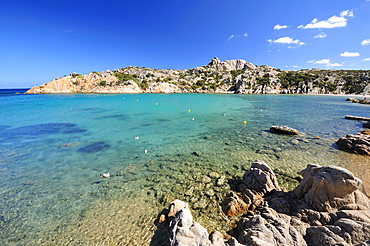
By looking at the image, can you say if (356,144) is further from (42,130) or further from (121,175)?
(42,130)

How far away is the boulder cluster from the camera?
4.16 m

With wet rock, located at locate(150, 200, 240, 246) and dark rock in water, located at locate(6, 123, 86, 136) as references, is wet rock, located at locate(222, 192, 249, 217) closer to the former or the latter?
wet rock, located at locate(150, 200, 240, 246)

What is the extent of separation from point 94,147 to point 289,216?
44.0ft

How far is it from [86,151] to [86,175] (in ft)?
12.4

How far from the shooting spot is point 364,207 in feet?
16.3

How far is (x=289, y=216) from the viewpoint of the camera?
5.30 meters

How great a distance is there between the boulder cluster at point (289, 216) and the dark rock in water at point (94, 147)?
8764 mm

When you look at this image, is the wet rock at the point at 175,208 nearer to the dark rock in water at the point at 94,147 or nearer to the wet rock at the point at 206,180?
the wet rock at the point at 206,180

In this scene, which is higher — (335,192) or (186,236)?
(335,192)

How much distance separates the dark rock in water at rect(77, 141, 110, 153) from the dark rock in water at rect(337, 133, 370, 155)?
62.3 ft

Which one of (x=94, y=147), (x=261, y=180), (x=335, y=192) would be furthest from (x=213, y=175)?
(x=94, y=147)

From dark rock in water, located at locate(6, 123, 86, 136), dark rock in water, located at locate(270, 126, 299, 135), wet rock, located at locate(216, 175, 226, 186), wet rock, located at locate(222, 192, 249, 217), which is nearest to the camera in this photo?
wet rock, located at locate(222, 192, 249, 217)

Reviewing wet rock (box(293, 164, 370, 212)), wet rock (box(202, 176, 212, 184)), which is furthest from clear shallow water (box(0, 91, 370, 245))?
wet rock (box(293, 164, 370, 212))

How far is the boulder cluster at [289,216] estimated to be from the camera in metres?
4.16
